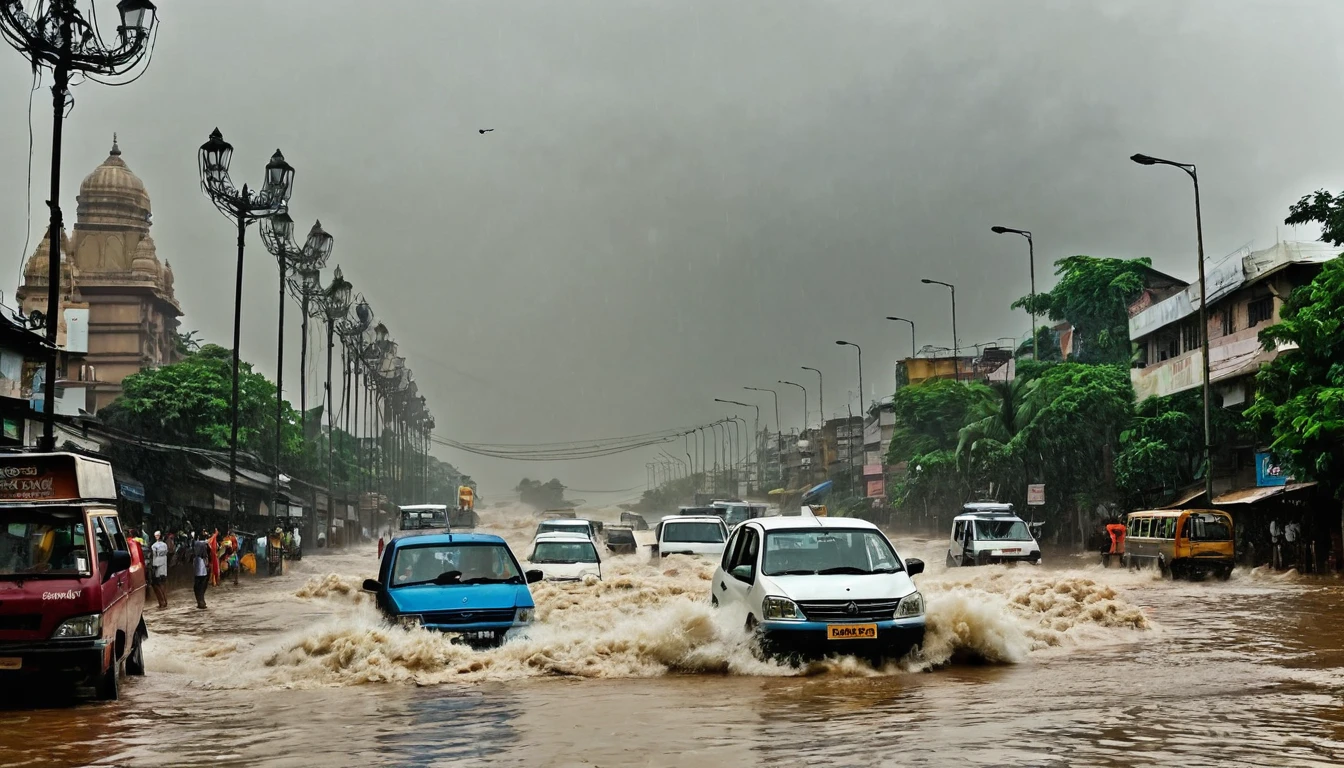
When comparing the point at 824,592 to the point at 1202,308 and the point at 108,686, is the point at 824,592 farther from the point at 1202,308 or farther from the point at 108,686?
the point at 1202,308

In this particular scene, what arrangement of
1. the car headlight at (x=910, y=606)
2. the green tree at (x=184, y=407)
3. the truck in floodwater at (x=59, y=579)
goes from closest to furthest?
the truck in floodwater at (x=59, y=579)
the car headlight at (x=910, y=606)
the green tree at (x=184, y=407)

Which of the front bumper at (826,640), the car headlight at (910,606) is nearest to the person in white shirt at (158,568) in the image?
the front bumper at (826,640)

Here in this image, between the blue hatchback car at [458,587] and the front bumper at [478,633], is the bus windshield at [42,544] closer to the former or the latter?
the blue hatchback car at [458,587]

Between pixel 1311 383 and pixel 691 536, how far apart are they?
1517 cm

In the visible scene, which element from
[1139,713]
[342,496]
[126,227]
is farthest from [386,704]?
[126,227]

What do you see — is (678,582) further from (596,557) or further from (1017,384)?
(1017,384)

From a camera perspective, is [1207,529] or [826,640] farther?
[1207,529]

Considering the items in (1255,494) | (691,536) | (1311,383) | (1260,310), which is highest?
(1260,310)

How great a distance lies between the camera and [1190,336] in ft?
166

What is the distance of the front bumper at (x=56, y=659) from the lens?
11.8 metres

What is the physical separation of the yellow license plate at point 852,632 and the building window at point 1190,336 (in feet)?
128

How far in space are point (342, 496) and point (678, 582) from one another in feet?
195

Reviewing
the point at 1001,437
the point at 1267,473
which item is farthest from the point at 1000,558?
the point at 1001,437

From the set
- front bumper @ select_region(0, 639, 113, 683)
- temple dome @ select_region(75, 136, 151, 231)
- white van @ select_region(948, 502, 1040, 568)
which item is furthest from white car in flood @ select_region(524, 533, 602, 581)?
temple dome @ select_region(75, 136, 151, 231)
